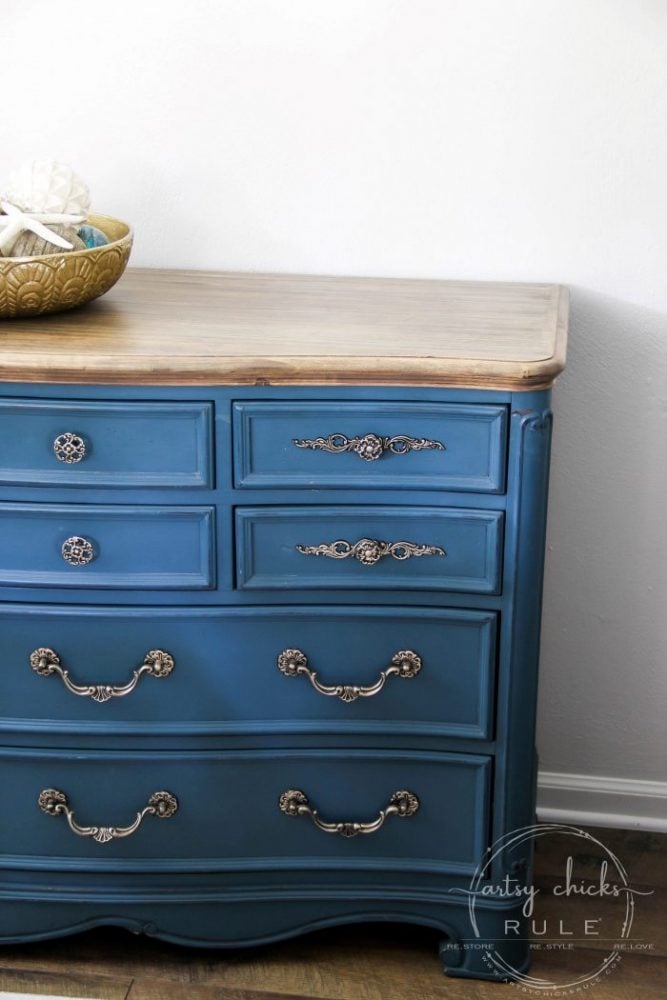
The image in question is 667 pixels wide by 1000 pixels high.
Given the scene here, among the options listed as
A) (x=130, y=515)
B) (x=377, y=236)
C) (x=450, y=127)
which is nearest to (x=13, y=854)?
(x=130, y=515)

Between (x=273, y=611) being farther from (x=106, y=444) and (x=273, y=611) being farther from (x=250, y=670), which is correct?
(x=106, y=444)

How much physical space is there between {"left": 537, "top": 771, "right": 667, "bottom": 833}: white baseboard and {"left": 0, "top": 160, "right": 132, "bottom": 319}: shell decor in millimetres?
1229

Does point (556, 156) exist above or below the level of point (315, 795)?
above

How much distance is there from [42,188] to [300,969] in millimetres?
1226

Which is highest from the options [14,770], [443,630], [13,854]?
[443,630]

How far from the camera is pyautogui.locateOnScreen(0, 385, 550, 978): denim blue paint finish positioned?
162cm

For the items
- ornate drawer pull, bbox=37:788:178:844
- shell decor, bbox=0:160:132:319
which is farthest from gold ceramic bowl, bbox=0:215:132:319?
ornate drawer pull, bbox=37:788:178:844

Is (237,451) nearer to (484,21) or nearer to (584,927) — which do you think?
(484,21)

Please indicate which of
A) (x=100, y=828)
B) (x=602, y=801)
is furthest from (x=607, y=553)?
(x=100, y=828)

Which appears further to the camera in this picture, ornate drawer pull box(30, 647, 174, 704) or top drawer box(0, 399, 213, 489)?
ornate drawer pull box(30, 647, 174, 704)

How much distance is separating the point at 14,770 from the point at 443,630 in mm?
655

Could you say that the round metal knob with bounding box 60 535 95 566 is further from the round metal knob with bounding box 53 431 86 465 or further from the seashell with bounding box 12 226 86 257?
the seashell with bounding box 12 226 86 257

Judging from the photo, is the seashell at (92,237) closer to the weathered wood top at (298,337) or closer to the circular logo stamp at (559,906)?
the weathered wood top at (298,337)

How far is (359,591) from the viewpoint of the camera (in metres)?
1.68
